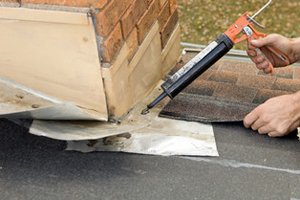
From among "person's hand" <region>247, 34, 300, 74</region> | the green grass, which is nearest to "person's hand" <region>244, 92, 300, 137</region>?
"person's hand" <region>247, 34, 300, 74</region>

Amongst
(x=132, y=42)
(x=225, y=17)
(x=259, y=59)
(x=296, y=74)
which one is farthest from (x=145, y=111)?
(x=225, y=17)

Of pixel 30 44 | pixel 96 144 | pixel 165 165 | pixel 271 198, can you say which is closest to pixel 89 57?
pixel 30 44

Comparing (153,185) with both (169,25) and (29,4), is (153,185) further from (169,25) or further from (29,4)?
(169,25)

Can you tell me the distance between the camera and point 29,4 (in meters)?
1.34

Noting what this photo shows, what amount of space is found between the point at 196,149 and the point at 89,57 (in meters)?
0.60

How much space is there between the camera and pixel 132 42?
5.37 feet

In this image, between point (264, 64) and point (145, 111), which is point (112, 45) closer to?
point (145, 111)

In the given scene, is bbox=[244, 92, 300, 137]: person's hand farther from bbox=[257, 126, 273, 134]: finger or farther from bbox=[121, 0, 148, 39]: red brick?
bbox=[121, 0, 148, 39]: red brick

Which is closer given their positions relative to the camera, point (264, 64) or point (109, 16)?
point (109, 16)

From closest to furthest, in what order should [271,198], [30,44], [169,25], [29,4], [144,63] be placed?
[271,198], [29,4], [30,44], [144,63], [169,25]

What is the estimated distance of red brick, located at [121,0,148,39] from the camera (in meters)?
1.54

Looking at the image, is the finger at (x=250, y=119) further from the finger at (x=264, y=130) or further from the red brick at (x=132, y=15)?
the red brick at (x=132, y=15)

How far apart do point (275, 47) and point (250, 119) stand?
59cm

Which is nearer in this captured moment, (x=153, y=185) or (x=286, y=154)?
(x=153, y=185)
